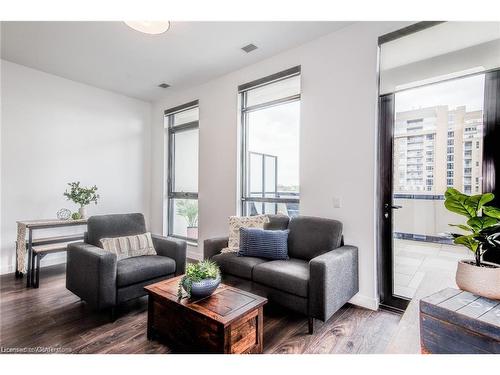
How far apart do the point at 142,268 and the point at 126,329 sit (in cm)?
55

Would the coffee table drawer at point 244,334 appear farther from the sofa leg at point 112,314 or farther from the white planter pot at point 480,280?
the sofa leg at point 112,314

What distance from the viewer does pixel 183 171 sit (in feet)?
16.2

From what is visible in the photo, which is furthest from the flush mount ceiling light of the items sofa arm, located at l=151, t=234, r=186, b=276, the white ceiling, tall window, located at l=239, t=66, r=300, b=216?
sofa arm, located at l=151, t=234, r=186, b=276

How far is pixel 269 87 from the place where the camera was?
143 inches

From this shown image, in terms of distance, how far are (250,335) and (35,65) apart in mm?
4564

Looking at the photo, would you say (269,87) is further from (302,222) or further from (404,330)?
(404,330)

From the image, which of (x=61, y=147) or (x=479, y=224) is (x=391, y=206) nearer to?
(x=479, y=224)

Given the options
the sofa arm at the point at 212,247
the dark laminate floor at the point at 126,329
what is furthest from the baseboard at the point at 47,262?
the sofa arm at the point at 212,247

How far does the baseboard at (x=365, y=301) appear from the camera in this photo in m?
2.61

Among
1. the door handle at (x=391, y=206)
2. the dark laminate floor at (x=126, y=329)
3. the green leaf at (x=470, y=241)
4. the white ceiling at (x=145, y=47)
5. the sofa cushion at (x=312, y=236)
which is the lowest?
the dark laminate floor at (x=126, y=329)

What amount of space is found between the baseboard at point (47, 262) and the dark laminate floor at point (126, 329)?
3.34ft

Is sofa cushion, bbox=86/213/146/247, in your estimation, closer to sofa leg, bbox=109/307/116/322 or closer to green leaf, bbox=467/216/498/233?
sofa leg, bbox=109/307/116/322

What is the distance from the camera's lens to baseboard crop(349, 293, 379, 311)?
103 inches
